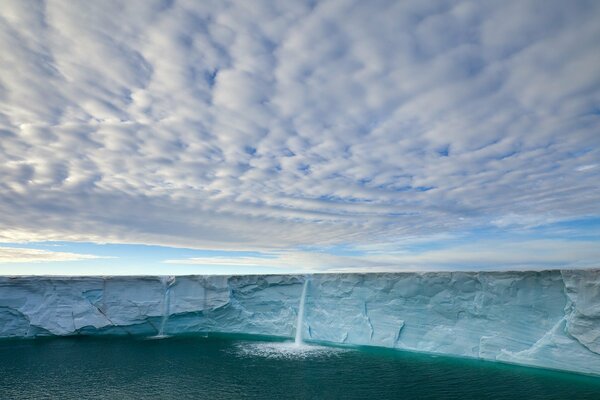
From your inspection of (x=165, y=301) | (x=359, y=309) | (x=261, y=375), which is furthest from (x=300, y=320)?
(x=261, y=375)

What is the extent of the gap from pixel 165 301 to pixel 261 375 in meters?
10.7

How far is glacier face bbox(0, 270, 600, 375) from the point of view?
13172mm

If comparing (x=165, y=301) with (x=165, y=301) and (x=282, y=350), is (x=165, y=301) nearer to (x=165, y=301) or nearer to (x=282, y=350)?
(x=165, y=301)

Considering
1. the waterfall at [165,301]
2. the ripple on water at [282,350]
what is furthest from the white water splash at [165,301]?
the ripple on water at [282,350]

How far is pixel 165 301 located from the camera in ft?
67.9

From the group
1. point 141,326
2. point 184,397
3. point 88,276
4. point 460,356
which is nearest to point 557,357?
point 460,356

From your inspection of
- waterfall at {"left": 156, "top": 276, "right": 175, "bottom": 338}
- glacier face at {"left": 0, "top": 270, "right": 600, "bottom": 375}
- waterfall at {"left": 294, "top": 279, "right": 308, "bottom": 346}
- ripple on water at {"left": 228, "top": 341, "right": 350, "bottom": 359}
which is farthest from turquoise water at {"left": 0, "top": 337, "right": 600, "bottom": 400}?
waterfall at {"left": 156, "top": 276, "right": 175, "bottom": 338}

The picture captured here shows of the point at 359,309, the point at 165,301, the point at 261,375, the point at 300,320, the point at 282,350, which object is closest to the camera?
the point at 261,375

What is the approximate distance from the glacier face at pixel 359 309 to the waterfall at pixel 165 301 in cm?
5

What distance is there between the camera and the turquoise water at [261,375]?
10.2 meters

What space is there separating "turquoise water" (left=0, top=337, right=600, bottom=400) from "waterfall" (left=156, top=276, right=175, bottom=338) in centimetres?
387

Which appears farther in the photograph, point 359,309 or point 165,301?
point 165,301

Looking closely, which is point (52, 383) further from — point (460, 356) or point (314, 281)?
point (460, 356)

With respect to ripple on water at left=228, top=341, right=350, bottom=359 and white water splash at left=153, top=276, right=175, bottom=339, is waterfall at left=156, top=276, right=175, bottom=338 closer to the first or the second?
white water splash at left=153, top=276, right=175, bottom=339
